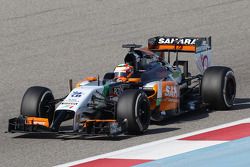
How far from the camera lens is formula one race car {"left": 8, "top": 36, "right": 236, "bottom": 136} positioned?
1205cm

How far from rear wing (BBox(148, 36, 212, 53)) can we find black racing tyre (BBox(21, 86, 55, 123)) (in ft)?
8.05

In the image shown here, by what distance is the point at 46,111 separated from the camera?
508 inches

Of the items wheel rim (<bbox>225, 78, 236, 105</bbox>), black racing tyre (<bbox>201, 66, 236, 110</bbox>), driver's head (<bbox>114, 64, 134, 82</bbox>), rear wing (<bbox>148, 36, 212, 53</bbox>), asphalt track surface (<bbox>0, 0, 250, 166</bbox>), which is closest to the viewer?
asphalt track surface (<bbox>0, 0, 250, 166</bbox>)

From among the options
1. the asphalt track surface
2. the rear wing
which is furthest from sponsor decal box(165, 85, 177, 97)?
the rear wing

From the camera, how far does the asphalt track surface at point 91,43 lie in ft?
40.2

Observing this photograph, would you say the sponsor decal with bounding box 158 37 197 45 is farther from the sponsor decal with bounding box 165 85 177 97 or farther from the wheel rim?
the sponsor decal with bounding box 165 85 177 97

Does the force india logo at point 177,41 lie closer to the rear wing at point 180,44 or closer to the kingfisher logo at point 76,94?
the rear wing at point 180,44

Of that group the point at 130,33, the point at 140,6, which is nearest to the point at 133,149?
the point at 130,33

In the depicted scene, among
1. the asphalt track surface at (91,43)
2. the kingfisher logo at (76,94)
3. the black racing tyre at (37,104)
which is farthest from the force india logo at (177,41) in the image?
the kingfisher logo at (76,94)

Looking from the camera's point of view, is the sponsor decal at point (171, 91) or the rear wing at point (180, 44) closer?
A: the sponsor decal at point (171, 91)

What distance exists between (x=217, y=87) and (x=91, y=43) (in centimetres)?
740

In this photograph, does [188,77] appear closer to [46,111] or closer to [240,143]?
[46,111]

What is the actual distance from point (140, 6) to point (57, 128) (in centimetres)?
1182

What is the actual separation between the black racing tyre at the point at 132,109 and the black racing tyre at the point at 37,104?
1285mm
